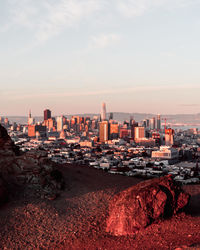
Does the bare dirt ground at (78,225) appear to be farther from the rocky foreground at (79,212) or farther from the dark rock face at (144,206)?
the dark rock face at (144,206)

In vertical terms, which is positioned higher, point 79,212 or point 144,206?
point 144,206

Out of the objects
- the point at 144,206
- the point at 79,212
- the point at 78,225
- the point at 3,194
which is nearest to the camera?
the point at 144,206

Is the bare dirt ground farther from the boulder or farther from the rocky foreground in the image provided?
the boulder

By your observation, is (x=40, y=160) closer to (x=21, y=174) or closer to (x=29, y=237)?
(x=21, y=174)

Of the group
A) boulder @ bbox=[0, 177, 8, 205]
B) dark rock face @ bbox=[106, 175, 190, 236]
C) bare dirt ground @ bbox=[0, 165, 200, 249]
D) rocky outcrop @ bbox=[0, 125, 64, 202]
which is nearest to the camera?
bare dirt ground @ bbox=[0, 165, 200, 249]

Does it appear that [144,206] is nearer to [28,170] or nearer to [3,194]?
[3,194]

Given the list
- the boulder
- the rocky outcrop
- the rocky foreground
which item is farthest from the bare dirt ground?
the rocky outcrop

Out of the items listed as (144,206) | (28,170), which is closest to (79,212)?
(144,206)
